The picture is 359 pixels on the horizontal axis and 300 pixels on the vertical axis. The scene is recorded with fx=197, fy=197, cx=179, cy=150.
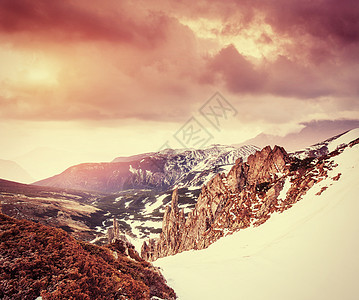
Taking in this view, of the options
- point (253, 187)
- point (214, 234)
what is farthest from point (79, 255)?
point (253, 187)

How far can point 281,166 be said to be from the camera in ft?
231

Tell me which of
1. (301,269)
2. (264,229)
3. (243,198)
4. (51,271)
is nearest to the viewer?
(51,271)

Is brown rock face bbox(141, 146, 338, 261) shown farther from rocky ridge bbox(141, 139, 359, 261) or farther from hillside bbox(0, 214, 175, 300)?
hillside bbox(0, 214, 175, 300)

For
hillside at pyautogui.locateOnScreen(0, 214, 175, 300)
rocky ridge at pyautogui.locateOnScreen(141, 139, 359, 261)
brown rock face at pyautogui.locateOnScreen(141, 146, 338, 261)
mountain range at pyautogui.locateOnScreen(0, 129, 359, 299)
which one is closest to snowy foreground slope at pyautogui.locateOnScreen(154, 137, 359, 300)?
mountain range at pyautogui.locateOnScreen(0, 129, 359, 299)

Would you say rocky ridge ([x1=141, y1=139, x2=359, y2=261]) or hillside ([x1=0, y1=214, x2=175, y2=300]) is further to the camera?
rocky ridge ([x1=141, y1=139, x2=359, y2=261])

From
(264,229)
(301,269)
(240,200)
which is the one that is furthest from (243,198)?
(301,269)

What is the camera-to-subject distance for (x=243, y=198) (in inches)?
2426

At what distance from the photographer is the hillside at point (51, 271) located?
32.3 feet

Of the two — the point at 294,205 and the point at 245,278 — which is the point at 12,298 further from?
the point at 294,205

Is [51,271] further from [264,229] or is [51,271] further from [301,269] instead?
[264,229]

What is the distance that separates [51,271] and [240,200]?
192 ft

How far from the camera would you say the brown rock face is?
4891 cm

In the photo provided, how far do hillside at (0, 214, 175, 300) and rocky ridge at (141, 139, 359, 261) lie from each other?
133ft

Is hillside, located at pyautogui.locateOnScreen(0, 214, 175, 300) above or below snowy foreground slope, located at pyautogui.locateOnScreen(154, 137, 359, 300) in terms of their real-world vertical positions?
above
